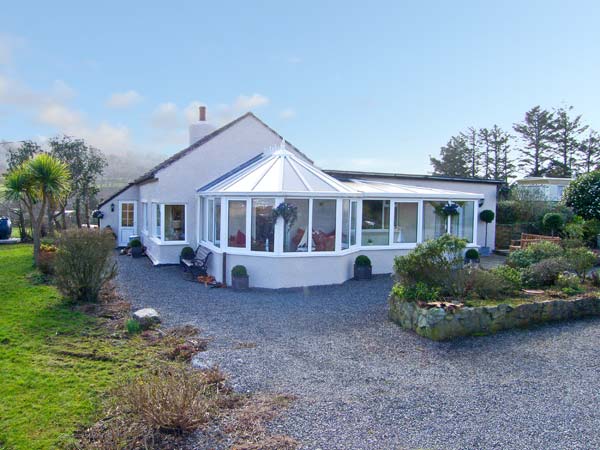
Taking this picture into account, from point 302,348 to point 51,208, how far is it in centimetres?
2178

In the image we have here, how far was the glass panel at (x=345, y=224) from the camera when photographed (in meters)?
14.5

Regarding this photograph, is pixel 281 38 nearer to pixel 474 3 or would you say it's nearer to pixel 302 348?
pixel 474 3

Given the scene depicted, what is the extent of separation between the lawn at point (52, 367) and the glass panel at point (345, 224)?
7781mm

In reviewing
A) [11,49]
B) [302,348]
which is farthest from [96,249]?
[11,49]

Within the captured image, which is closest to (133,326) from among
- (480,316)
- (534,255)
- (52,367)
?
(52,367)

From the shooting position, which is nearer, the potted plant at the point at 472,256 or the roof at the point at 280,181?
the roof at the point at 280,181

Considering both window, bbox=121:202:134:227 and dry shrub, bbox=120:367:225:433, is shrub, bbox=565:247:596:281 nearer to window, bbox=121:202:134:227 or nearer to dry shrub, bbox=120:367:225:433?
dry shrub, bbox=120:367:225:433

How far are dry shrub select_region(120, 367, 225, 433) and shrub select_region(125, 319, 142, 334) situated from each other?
319 centimetres

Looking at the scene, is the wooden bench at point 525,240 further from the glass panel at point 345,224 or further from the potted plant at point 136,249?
the potted plant at point 136,249

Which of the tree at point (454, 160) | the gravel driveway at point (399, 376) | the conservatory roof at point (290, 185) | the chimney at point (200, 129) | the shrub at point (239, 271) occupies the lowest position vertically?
the gravel driveway at point (399, 376)

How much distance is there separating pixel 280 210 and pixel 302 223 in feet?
2.80

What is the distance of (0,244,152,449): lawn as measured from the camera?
504 centimetres

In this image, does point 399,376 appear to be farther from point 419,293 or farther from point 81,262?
point 81,262

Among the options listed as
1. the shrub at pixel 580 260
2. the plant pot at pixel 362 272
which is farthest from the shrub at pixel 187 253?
the shrub at pixel 580 260
